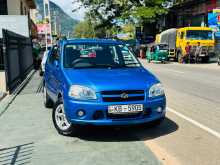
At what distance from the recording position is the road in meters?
5.71

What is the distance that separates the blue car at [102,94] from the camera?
654 centimetres

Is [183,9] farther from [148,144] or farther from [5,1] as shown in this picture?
[148,144]

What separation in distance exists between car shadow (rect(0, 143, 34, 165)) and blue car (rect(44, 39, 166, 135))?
86cm

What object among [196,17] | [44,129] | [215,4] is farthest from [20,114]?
[196,17]

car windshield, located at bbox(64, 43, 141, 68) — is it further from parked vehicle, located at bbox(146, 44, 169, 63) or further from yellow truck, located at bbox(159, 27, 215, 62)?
parked vehicle, located at bbox(146, 44, 169, 63)

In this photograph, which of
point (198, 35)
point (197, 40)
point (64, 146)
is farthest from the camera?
point (198, 35)

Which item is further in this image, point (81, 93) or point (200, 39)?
point (200, 39)

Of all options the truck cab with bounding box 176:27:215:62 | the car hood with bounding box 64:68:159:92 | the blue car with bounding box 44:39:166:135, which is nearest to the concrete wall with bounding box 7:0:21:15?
the truck cab with bounding box 176:27:215:62

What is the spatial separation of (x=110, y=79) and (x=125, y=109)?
582 millimetres

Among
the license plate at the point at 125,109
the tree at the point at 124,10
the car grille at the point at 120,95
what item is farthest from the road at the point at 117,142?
the tree at the point at 124,10

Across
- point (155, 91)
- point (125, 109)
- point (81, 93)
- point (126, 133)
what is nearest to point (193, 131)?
point (155, 91)

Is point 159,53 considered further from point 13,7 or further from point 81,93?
point 81,93

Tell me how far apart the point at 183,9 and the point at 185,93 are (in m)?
38.9

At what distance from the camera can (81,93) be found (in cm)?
662
